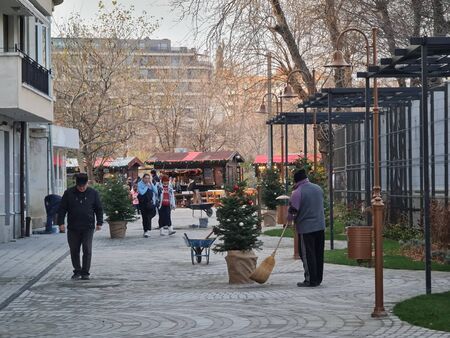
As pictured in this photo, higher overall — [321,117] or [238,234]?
[321,117]

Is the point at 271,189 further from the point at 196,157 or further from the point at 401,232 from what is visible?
the point at 196,157

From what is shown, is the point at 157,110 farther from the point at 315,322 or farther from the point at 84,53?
the point at 315,322

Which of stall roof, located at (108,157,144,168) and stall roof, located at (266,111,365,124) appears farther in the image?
stall roof, located at (108,157,144,168)

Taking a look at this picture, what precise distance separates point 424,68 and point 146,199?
57.5ft

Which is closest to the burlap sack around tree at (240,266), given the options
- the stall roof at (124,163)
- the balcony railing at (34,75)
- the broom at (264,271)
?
the broom at (264,271)

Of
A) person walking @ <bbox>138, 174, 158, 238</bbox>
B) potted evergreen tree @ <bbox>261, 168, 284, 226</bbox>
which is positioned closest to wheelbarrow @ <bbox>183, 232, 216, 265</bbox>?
person walking @ <bbox>138, 174, 158, 238</bbox>

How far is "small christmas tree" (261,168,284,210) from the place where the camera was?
35.8 m

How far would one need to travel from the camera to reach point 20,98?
26781 millimetres

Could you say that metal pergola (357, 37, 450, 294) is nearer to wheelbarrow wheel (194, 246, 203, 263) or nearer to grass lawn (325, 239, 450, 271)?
grass lawn (325, 239, 450, 271)

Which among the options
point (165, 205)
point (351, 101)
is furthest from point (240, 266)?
point (165, 205)

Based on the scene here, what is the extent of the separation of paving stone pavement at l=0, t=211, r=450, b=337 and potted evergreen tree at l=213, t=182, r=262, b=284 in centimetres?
32

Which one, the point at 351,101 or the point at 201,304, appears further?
the point at 351,101

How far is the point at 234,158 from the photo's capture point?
70250 millimetres

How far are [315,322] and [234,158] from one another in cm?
5892
